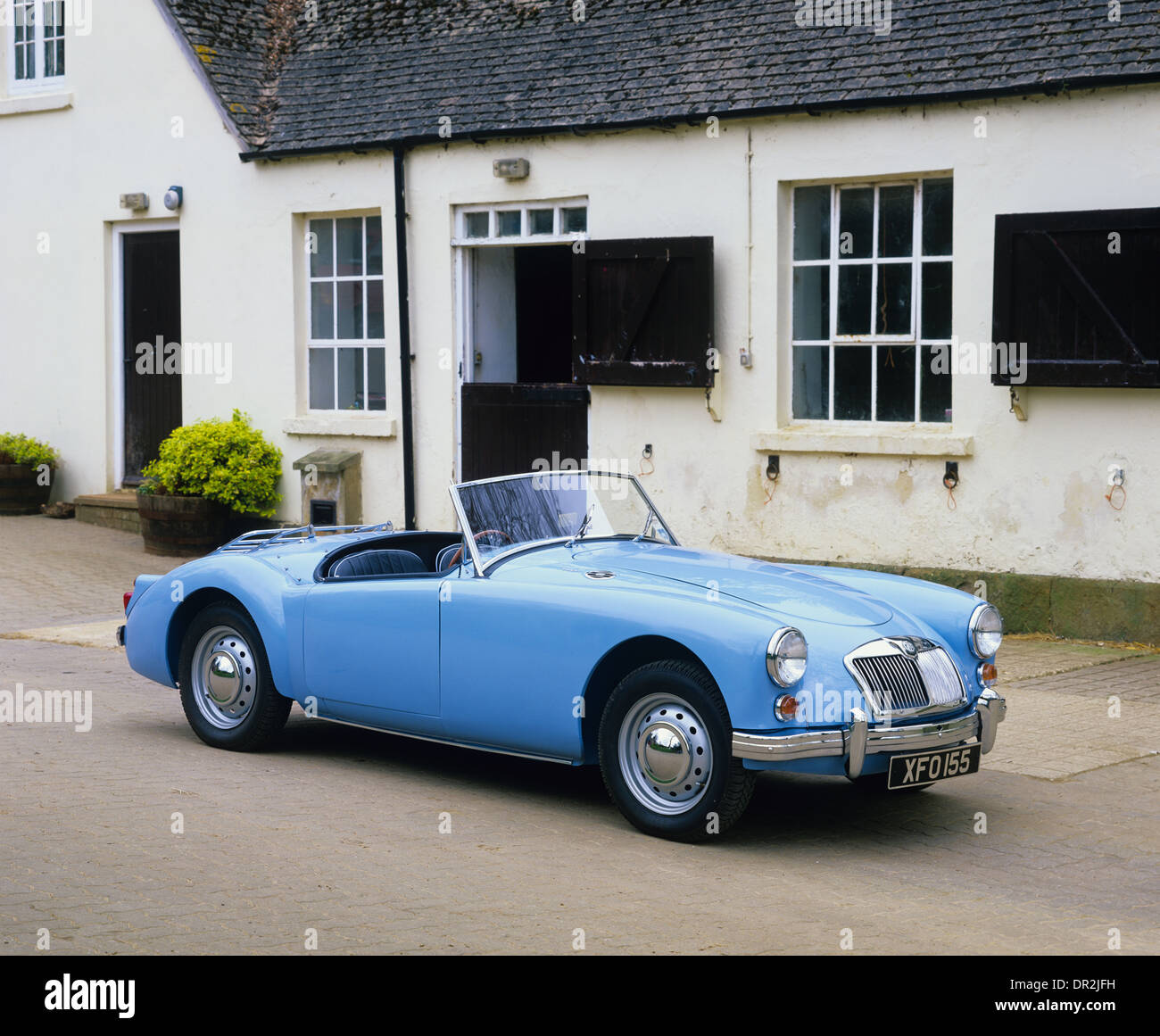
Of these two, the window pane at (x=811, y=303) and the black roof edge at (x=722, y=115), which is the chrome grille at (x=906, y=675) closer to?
the black roof edge at (x=722, y=115)

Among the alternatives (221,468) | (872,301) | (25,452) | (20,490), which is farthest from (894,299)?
(20,490)

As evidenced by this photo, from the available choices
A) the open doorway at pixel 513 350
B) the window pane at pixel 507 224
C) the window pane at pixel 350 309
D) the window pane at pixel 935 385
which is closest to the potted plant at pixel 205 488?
the window pane at pixel 350 309

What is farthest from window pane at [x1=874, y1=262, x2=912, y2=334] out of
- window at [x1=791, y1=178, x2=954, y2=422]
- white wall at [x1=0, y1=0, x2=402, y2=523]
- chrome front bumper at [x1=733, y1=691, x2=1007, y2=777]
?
chrome front bumper at [x1=733, y1=691, x2=1007, y2=777]

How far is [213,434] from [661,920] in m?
10.9

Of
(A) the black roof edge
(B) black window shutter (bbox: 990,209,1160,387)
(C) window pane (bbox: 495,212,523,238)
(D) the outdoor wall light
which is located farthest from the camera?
(C) window pane (bbox: 495,212,523,238)

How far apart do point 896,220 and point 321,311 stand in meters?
5.90

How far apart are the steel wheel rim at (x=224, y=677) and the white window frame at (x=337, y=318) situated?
7.13 m

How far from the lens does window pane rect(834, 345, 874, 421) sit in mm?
12055

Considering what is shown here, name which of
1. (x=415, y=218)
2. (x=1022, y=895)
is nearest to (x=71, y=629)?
(x=415, y=218)

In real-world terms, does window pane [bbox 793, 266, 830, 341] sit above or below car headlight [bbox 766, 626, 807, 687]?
above

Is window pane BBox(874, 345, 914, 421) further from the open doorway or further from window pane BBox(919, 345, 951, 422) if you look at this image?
the open doorway

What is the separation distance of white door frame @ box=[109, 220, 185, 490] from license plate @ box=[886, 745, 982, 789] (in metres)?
12.5

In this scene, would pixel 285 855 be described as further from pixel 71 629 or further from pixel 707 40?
pixel 707 40

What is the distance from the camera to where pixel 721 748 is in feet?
19.5
